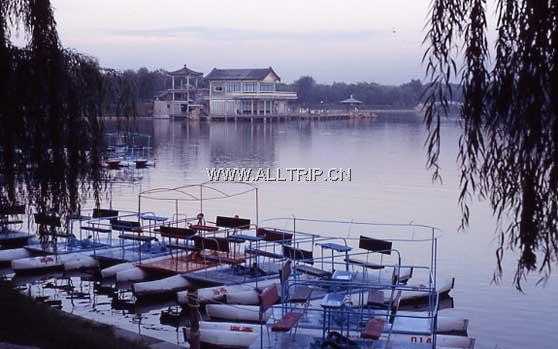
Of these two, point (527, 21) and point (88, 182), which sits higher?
point (527, 21)

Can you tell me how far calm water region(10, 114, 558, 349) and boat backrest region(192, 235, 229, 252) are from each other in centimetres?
205

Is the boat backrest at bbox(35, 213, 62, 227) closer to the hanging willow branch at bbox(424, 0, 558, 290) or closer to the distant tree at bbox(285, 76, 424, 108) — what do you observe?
the hanging willow branch at bbox(424, 0, 558, 290)

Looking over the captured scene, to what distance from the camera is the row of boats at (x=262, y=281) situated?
9.55m

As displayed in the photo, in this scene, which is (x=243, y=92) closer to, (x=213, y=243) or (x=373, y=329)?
(x=213, y=243)

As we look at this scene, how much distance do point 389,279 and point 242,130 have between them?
246 feet

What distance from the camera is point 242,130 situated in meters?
88.9

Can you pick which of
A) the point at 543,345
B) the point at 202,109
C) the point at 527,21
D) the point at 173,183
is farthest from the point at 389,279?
the point at 202,109

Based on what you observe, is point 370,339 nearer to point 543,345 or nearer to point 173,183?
point 543,345

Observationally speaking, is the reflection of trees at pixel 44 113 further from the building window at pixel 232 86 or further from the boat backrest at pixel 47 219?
the building window at pixel 232 86

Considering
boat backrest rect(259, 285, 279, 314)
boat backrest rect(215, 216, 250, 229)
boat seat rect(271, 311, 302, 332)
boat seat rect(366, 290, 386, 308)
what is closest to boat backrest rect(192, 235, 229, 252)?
boat backrest rect(215, 216, 250, 229)

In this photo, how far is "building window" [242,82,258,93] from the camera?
103500mm

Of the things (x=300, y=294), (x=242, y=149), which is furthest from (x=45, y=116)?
(x=242, y=149)

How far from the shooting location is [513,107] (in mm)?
3572

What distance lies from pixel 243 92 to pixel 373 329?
96.5m
